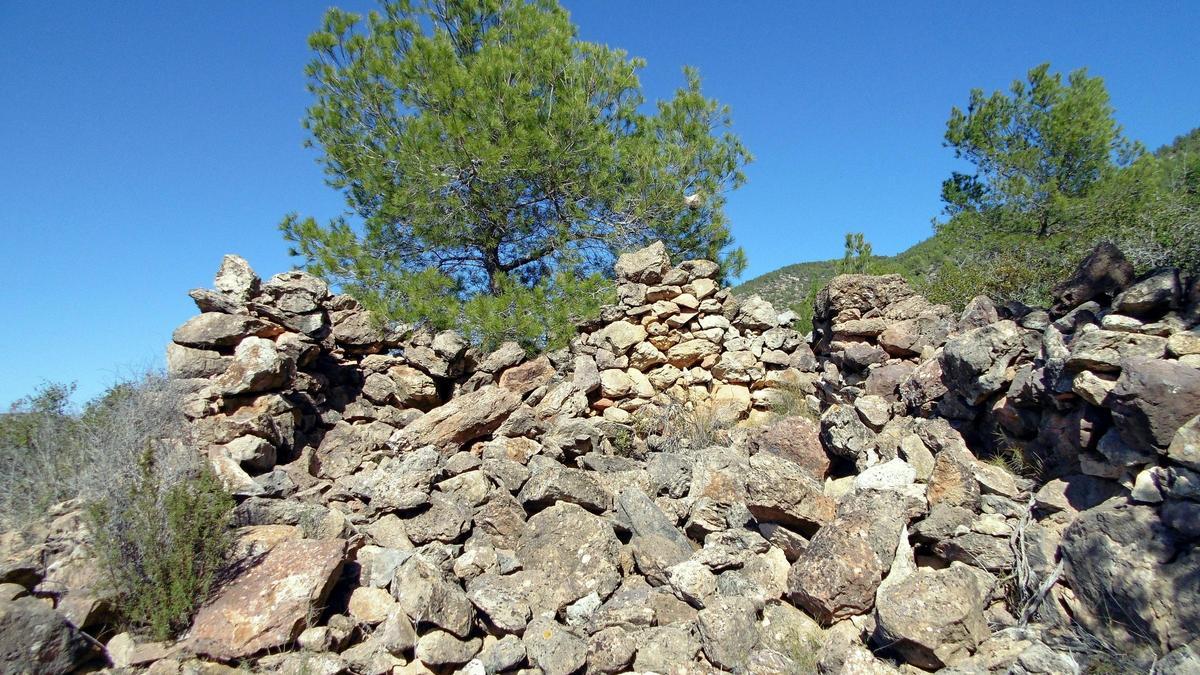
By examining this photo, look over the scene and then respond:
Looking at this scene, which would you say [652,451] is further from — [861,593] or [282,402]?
[282,402]

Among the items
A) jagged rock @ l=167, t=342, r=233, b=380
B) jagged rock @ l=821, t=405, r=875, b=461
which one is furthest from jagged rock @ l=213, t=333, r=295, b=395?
jagged rock @ l=821, t=405, r=875, b=461

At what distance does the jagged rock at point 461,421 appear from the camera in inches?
266

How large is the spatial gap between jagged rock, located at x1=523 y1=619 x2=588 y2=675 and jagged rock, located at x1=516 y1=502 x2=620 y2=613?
0.87 ft

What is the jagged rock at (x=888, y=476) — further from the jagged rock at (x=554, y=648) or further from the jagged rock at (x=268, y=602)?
the jagged rock at (x=268, y=602)

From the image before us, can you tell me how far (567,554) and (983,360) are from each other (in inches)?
149

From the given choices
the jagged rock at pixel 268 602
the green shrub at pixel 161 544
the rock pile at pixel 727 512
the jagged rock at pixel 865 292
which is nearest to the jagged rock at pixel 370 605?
the rock pile at pixel 727 512

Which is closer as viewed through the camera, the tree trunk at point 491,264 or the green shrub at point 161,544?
the green shrub at point 161,544

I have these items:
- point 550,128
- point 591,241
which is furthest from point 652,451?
point 550,128

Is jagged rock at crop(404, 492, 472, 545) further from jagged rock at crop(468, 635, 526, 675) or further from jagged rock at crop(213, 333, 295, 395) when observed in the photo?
jagged rock at crop(213, 333, 295, 395)

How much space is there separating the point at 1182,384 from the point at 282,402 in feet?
25.2

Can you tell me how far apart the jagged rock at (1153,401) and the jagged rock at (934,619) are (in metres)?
1.31

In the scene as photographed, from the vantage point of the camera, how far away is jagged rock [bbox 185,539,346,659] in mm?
3936

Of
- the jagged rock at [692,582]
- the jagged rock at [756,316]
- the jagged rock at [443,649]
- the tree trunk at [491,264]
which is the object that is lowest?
the jagged rock at [443,649]

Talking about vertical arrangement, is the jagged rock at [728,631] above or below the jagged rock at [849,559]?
below
